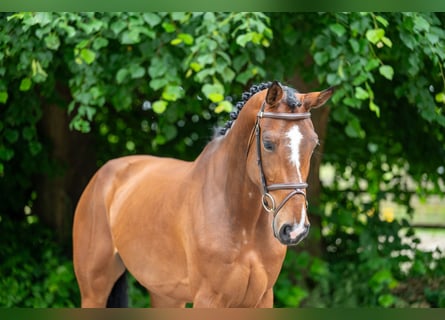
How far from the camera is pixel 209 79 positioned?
3928 mm

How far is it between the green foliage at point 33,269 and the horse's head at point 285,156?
11.6 ft

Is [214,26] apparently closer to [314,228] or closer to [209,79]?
[209,79]

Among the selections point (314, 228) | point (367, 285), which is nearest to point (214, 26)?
point (314, 228)

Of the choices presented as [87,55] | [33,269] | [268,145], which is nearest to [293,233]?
[268,145]

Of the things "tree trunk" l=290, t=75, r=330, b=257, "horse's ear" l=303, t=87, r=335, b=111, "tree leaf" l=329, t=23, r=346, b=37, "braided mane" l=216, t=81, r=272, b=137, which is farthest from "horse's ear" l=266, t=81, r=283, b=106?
"tree trunk" l=290, t=75, r=330, b=257

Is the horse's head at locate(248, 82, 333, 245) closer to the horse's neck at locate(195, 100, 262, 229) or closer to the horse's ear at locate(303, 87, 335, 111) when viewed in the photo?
the horse's ear at locate(303, 87, 335, 111)

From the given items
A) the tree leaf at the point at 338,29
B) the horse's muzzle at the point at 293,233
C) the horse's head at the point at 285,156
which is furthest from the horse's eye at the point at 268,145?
the tree leaf at the point at 338,29

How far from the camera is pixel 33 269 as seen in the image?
Result: 18.8ft

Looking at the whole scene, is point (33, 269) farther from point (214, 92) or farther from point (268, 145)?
point (268, 145)

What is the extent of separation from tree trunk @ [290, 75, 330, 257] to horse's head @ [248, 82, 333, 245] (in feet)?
9.21

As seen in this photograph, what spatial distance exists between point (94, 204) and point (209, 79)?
99 centimetres

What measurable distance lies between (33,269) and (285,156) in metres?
4.02

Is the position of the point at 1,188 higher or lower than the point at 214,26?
lower

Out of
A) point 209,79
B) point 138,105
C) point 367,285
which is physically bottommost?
point 367,285
